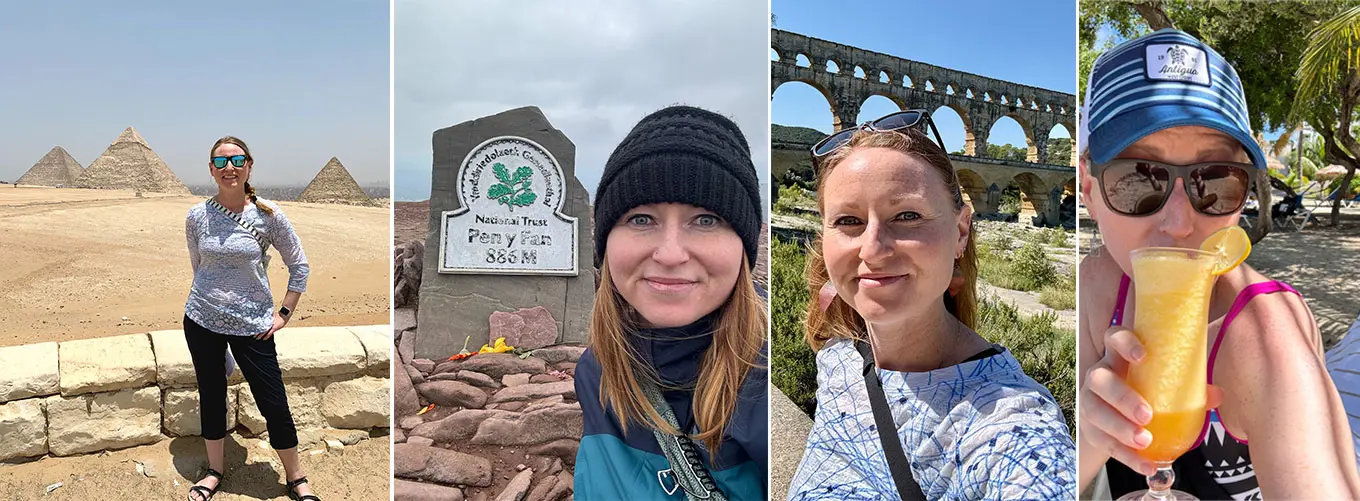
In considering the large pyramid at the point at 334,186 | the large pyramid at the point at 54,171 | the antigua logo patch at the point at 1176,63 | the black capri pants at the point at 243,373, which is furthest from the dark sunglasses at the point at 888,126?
the large pyramid at the point at 54,171

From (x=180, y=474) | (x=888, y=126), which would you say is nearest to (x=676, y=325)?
→ (x=888, y=126)

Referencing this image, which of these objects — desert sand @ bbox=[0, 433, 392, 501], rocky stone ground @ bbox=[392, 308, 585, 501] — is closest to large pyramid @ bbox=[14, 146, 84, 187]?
desert sand @ bbox=[0, 433, 392, 501]

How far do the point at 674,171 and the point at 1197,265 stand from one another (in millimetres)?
1367

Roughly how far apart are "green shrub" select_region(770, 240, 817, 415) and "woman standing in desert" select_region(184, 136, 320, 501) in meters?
1.80

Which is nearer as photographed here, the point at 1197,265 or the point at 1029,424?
the point at 1197,265

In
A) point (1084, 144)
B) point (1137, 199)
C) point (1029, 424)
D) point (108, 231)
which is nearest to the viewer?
point (1029, 424)

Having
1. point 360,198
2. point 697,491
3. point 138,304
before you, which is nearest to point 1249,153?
point 697,491

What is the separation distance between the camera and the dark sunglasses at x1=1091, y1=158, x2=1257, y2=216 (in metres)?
2.28

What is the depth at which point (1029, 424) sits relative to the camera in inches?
86.7

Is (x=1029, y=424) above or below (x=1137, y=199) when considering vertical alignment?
below

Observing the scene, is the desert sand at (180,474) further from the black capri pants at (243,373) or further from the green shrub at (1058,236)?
the green shrub at (1058,236)

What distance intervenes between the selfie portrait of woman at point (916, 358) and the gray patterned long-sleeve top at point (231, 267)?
203cm

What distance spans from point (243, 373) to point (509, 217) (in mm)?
1377

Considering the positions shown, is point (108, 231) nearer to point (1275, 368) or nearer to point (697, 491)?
point (697, 491)
